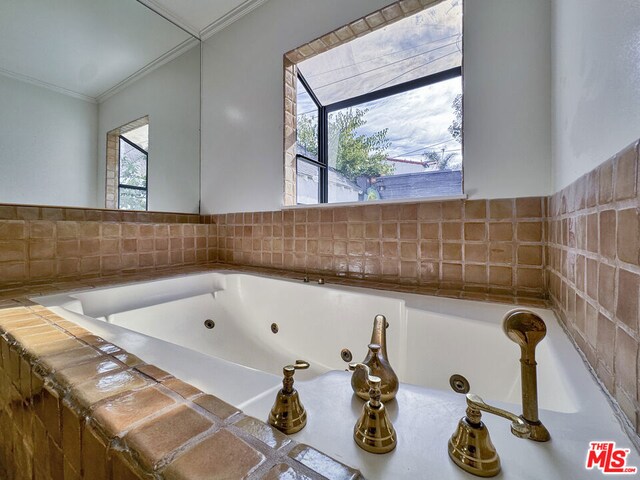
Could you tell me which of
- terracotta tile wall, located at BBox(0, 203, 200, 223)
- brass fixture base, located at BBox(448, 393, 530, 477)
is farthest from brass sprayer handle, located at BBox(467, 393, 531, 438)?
terracotta tile wall, located at BBox(0, 203, 200, 223)

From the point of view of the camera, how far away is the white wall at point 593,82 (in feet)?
1.25

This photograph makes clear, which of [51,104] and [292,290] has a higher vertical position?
[51,104]

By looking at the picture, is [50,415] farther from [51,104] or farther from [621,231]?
[51,104]

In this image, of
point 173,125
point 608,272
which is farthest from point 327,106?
point 608,272

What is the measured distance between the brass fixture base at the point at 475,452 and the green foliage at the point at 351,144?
157 cm

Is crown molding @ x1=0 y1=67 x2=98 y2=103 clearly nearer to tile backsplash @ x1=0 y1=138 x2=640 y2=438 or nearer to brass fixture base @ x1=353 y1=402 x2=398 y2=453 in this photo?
tile backsplash @ x1=0 y1=138 x2=640 y2=438

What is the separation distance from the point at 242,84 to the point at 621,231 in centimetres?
182

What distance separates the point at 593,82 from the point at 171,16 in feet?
7.28

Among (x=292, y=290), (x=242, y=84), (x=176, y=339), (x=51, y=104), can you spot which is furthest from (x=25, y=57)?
(x=292, y=290)

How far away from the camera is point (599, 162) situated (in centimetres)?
46

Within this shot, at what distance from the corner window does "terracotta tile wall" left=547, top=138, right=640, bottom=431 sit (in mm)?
1968

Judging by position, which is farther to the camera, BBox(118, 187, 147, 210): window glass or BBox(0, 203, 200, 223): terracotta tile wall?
BBox(118, 187, 147, 210): window glass

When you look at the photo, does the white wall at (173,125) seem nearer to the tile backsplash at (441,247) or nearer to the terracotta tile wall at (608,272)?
the tile backsplash at (441,247)

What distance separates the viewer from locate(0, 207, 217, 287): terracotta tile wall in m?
0.98
